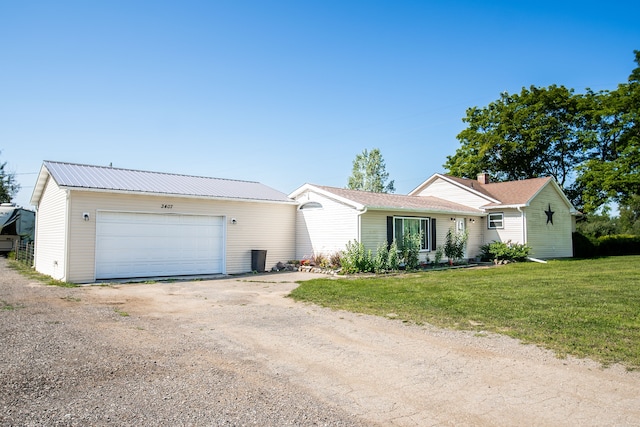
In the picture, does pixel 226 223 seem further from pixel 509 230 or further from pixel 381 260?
pixel 509 230

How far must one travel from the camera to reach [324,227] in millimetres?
17203

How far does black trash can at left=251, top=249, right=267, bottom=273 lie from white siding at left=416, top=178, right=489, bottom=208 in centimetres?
1297

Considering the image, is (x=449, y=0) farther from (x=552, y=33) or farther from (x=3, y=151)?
(x=3, y=151)

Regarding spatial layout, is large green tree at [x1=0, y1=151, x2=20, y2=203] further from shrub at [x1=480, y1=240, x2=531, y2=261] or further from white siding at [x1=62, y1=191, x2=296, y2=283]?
shrub at [x1=480, y1=240, x2=531, y2=261]

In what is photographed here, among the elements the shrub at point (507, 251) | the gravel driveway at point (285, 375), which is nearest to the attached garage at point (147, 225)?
the gravel driveway at point (285, 375)

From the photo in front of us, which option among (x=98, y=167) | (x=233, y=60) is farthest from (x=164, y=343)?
(x=233, y=60)

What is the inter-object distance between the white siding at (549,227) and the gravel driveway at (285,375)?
1815 cm

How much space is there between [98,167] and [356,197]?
10002 mm

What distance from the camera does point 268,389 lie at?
13.4 feet

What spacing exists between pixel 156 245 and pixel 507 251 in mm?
16001

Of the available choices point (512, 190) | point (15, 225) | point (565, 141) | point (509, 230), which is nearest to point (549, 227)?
point (512, 190)

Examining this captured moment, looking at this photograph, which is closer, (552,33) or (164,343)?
(164,343)

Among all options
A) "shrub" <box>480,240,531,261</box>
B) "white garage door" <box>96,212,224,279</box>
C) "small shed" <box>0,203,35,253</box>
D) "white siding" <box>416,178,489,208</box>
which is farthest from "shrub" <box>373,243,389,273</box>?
Result: "small shed" <box>0,203,35,253</box>

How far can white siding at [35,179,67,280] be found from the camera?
13.1 metres
